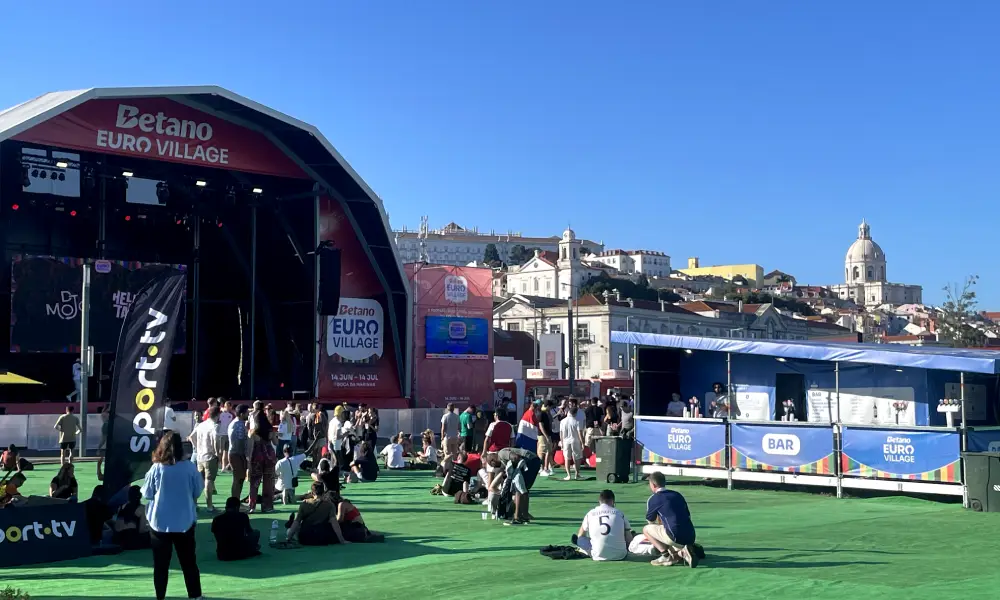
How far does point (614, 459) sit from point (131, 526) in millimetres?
10622

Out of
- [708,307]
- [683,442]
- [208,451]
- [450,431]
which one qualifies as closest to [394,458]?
[450,431]

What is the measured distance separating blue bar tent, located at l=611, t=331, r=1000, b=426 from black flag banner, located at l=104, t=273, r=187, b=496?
34.0ft

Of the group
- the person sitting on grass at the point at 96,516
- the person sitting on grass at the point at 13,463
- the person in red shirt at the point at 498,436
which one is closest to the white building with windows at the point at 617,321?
the person in red shirt at the point at 498,436

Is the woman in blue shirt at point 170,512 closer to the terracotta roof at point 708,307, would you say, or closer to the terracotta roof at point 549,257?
the terracotta roof at point 708,307

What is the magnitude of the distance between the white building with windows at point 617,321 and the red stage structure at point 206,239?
51.2m

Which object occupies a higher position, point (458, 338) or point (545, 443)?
point (458, 338)

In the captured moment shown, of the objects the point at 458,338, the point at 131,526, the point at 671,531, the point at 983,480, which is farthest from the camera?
the point at 458,338

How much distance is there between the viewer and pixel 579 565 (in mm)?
11039

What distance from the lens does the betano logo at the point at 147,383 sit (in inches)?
467

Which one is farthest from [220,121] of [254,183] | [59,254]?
[59,254]

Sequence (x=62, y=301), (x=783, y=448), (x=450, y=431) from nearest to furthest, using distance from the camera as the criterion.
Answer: (x=783, y=448)
(x=450, y=431)
(x=62, y=301)

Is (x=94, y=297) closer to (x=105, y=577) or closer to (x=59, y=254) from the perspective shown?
(x=59, y=254)

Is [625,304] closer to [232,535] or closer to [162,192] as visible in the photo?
[162,192]

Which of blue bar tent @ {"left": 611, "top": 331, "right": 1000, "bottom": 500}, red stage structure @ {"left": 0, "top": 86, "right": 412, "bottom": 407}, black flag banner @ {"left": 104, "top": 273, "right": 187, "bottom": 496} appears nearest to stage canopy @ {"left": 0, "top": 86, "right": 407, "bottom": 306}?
red stage structure @ {"left": 0, "top": 86, "right": 412, "bottom": 407}
